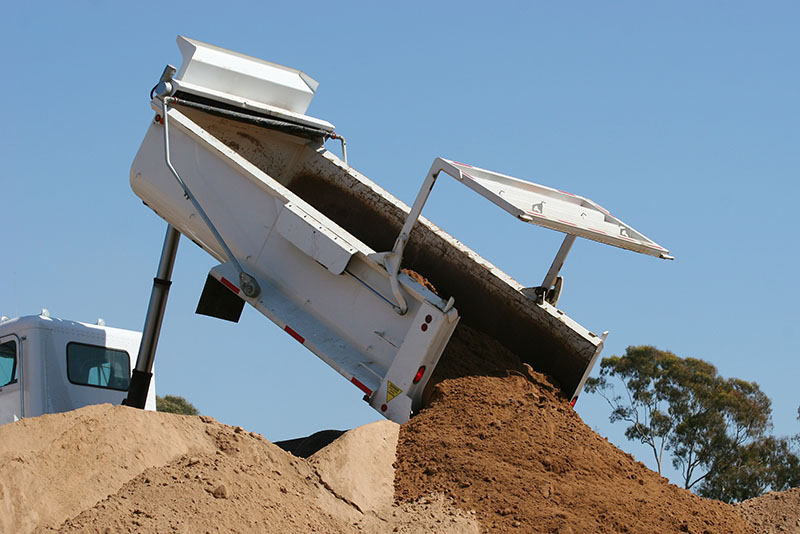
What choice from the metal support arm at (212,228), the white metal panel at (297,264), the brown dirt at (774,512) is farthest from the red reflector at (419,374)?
the brown dirt at (774,512)

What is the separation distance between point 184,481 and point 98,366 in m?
4.48

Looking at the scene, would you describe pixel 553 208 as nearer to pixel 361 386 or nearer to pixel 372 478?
pixel 361 386

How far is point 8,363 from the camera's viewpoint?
9.44m

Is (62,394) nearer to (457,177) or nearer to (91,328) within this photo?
(91,328)

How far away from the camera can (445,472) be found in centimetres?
646

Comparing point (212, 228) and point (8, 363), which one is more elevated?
point (212, 228)

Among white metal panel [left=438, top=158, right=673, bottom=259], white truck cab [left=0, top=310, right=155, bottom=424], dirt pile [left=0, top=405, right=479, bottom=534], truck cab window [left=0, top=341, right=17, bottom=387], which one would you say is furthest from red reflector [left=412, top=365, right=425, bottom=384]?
truck cab window [left=0, top=341, right=17, bottom=387]

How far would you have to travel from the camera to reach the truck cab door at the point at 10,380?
365 inches

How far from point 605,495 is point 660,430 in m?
16.4

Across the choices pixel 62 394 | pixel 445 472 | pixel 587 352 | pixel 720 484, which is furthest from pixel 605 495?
pixel 720 484

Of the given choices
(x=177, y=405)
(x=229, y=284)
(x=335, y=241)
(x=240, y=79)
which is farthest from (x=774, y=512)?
(x=177, y=405)

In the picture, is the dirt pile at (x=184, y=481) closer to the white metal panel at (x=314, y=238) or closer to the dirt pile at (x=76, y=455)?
the dirt pile at (x=76, y=455)

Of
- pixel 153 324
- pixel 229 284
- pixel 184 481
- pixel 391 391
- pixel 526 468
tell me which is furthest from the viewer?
pixel 153 324

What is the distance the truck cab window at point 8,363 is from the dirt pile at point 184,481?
3749 millimetres
